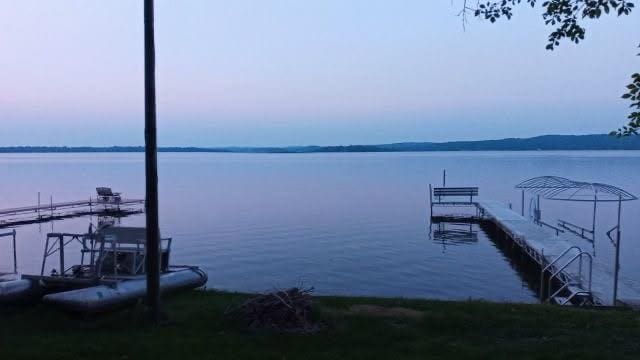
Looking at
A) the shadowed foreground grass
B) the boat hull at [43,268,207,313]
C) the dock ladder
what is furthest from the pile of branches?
the dock ladder

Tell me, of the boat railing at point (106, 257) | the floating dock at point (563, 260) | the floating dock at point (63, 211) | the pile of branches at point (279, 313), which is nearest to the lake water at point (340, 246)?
the floating dock at point (563, 260)

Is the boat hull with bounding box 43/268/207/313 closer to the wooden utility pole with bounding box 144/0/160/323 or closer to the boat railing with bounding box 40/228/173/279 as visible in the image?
the boat railing with bounding box 40/228/173/279

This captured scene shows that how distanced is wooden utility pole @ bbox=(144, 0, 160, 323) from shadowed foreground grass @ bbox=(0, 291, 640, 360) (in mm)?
480

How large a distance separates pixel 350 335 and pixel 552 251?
13.3 metres

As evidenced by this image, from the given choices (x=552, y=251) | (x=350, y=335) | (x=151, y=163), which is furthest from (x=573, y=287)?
(x=151, y=163)

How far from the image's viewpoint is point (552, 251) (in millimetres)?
18422

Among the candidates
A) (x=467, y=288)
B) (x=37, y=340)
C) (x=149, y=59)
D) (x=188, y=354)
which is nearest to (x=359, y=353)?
(x=188, y=354)

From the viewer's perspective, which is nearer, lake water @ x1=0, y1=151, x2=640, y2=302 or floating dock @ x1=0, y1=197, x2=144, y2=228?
lake water @ x1=0, y1=151, x2=640, y2=302

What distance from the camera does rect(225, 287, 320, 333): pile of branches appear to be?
732cm

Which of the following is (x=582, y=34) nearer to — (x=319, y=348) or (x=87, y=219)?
(x=319, y=348)

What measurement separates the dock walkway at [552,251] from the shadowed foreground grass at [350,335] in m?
4.43

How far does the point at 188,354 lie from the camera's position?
6.24 meters

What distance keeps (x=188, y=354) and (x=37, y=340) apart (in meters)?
1.92

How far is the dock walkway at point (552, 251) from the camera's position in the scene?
12.8 meters
